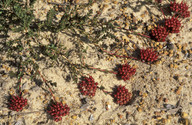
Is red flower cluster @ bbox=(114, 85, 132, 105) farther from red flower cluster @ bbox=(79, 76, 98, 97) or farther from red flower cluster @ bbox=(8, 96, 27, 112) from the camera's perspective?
red flower cluster @ bbox=(8, 96, 27, 112)

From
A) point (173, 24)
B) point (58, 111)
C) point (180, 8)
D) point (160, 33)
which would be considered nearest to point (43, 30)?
point (58, 111)

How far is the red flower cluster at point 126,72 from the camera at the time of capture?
5173 mm

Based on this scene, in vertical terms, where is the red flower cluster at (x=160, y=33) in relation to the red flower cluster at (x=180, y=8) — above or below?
below

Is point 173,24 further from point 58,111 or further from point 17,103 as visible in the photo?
point 17,103

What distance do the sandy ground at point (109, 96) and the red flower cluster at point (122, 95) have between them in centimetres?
16

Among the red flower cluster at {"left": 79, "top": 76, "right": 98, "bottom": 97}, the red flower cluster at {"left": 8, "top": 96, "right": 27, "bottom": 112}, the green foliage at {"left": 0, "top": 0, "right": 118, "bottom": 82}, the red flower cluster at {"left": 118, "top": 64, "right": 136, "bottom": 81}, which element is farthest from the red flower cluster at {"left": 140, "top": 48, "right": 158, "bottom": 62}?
the red flower cluster at {"left": 8, "top": 96, "right": 27, "bottom": 112}

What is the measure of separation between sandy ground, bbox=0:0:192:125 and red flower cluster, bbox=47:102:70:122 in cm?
18

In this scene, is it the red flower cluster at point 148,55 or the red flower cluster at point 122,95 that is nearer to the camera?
the red flower cluster at point 122,95

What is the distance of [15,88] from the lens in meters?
4.96

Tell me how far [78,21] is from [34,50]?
139cm

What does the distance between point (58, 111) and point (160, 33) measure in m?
3.49

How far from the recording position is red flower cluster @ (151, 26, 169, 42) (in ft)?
18.5

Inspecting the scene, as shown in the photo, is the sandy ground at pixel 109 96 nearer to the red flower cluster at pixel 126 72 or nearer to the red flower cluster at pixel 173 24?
the red flower cluster at pixel 126 72

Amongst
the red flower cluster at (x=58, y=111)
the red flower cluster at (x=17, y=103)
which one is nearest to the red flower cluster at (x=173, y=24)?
the red flower cluster at (x=58, y=111)
